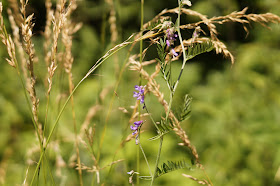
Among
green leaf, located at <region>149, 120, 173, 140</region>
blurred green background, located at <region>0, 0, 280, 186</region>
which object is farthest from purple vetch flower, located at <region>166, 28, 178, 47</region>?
blurred green background, located at <region>0, 0, 280, 186</region>

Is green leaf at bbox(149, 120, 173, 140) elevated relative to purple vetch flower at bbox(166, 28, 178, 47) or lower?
lower

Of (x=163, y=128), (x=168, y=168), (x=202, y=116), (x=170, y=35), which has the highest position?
(x=170, y=35)

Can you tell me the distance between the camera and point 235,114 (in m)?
2.84

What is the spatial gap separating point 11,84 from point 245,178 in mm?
2203

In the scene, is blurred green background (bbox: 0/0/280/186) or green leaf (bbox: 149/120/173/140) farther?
blurred green background (bbox: 0/0/280/186)

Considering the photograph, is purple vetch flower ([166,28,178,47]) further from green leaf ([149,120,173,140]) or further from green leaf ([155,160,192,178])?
green leaf ([155,160,192,178])

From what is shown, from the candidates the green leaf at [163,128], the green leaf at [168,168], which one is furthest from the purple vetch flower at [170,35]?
the green leaf at [168,168]

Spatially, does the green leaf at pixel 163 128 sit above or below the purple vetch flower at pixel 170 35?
below

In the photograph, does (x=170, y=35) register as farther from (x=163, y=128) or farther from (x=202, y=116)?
(x=202, y=116)

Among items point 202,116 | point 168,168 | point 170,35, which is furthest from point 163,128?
point 202,116

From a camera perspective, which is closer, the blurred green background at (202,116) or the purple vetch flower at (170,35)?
the purple vetch flower at (170,35)

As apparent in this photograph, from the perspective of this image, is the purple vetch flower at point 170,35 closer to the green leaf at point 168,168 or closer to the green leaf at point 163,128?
the green leaf at point 163,128

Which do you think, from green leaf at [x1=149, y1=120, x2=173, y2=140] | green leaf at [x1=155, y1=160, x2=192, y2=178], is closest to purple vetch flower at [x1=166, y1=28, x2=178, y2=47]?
green leaf at [x1=149, y1=120, x2=173, y2=140]

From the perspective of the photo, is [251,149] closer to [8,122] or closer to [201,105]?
[201,105]
